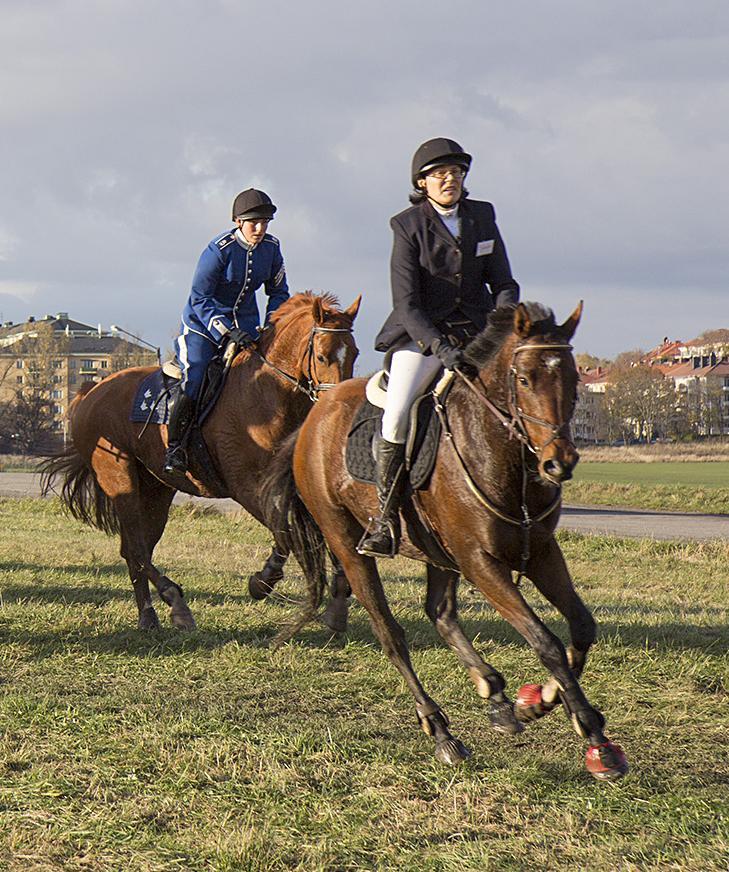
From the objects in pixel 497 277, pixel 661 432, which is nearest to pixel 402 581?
pixel 497 277

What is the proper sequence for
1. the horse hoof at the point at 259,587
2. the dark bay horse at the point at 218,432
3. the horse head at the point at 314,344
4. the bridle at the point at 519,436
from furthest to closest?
the horse hoof at the point at 259,587, the dark bay horse at the point at 218,432, the horse head at the point at 314,344, the bridle at the point at 519,436

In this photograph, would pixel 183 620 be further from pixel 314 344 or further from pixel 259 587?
pixel 314 344

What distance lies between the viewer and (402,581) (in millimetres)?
12367

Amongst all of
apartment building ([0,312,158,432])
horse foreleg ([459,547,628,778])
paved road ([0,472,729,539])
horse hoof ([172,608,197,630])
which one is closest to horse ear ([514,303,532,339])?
horse foreleg ([459,547,628,778])

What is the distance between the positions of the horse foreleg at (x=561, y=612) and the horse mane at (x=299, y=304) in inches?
145

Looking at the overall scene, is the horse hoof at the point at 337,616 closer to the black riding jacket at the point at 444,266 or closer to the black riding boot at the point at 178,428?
the black riding boot at the point at 178,428

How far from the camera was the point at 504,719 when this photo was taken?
6.04 metres

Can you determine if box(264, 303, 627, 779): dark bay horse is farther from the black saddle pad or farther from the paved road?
the paved road

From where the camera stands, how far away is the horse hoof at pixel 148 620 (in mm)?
9156

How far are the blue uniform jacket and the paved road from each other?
9.33m

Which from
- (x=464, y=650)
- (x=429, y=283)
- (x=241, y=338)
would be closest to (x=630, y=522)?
(x=241, y=338)

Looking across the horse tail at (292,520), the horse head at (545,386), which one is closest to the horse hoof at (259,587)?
the horse tail at (292,520)

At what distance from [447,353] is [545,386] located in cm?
79

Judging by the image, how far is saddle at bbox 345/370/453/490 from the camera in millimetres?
6074
